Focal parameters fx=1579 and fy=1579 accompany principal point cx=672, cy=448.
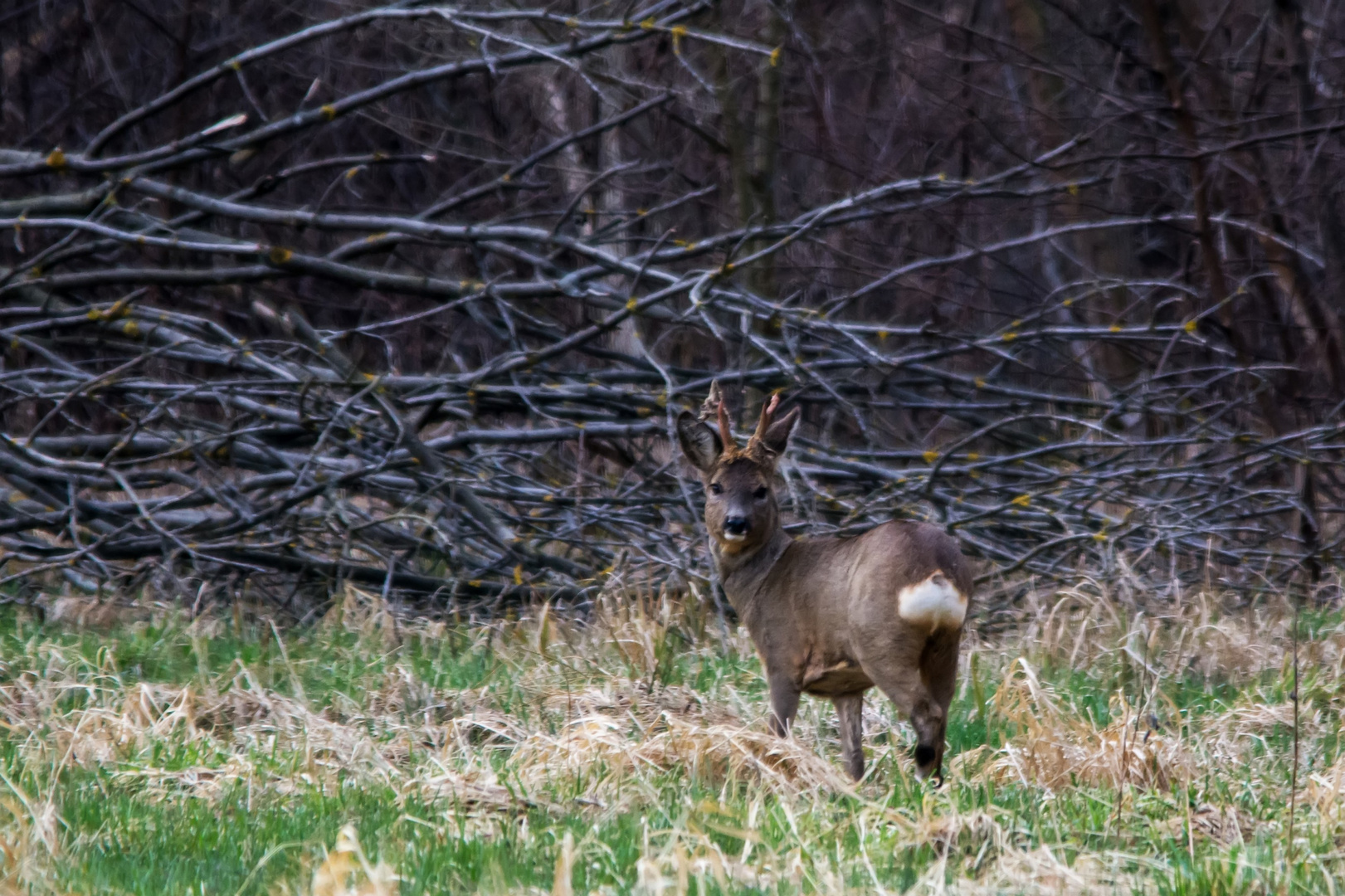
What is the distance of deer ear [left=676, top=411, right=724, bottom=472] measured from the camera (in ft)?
17.7

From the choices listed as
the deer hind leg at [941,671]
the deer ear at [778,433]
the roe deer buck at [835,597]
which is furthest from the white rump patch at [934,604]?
the deer ear at [778,433]

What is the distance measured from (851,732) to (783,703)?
22cm

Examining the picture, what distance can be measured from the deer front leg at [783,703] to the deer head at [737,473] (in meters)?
0.55

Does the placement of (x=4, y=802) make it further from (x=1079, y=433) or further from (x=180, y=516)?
(x=1079, y=433)

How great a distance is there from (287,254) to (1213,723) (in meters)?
4.95

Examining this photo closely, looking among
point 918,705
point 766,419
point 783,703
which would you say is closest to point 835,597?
point 783,703

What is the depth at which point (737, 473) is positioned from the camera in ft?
17.4

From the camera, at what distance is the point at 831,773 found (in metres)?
4.14

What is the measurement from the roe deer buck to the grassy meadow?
0.63 feet

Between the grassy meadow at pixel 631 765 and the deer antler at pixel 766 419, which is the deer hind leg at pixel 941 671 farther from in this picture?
the deer antler at pixel 766 419

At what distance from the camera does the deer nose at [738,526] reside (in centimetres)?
517

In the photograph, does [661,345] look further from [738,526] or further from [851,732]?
[851,732]

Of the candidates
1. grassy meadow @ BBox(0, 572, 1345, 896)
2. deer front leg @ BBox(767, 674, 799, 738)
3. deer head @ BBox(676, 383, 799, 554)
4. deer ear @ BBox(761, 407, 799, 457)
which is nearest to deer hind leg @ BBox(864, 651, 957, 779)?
grassy meadow @ BBox(0, 572, 1345, 896)

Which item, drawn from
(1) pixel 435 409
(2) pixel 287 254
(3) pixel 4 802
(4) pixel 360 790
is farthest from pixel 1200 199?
(3) pixel 4 802
